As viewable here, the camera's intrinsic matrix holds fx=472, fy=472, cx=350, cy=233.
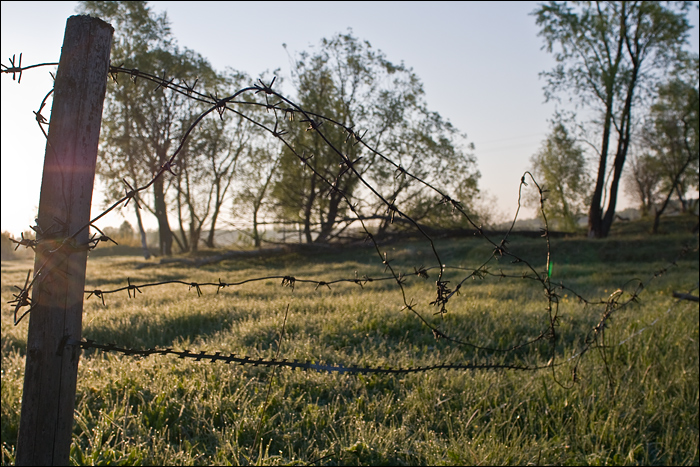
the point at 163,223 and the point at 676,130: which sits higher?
the point at 676,130

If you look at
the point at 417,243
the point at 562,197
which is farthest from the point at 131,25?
the point at 562,197

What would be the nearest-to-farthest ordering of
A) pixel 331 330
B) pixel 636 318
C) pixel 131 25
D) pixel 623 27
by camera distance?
1. pixel 331 330
2. pixel 636 318
3. pixel 623 27
4. pixel 131 25

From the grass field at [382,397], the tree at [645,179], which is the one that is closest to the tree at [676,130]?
the tree at [645,179]

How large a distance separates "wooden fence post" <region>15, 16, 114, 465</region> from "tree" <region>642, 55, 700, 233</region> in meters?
25.4

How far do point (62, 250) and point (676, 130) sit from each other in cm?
3266

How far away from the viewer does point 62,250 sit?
143cm

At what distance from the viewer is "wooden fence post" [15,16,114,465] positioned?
1.44 m

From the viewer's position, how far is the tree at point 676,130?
76.6 ft

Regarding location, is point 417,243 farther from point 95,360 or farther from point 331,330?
point 95,360

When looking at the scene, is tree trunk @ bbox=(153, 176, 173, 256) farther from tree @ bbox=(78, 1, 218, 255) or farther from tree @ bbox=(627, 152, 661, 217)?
tree @ bbox=(627, 152, 661, 217)

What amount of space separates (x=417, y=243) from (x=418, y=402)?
Answer: 57.0 feet

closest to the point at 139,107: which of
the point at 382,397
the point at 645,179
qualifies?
the point at 382,397

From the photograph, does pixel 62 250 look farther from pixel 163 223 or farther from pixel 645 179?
pixel 645 179

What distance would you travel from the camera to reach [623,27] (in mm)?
19516
